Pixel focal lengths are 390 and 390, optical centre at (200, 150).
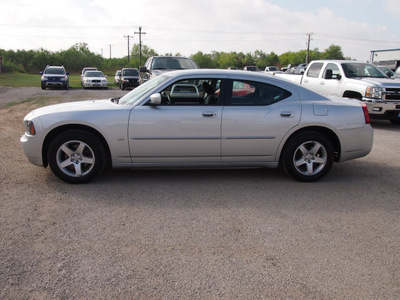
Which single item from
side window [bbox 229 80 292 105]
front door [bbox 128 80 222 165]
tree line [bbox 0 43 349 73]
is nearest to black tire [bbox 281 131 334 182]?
side window [bbox 229 80 292 105]

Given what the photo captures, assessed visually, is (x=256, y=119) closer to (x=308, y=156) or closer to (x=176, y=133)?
→ (x=308, y=156)

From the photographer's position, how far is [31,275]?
3.01 metres

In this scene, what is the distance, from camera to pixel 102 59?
321 ft

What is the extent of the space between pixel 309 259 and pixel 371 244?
75cm

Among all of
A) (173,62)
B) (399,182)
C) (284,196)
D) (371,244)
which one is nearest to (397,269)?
(371,244)

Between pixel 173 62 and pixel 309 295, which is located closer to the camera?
pixel 309 295

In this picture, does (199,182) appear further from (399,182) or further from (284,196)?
(399,182)

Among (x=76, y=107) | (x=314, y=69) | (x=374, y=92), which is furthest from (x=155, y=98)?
(x=314, y=69)

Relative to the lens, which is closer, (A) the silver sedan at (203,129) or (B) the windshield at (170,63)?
(A) the silver sedan at (203,129)

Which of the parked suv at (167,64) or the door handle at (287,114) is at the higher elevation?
the parked suv at (167,64)

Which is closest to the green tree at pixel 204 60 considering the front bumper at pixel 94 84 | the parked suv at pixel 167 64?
the front bumper at pixel 94 84

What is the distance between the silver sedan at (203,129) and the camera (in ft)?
17.1

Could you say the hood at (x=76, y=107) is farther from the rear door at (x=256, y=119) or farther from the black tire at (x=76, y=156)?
the rear door at (x=256, y=119)

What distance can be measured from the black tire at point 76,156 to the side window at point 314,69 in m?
9.78
